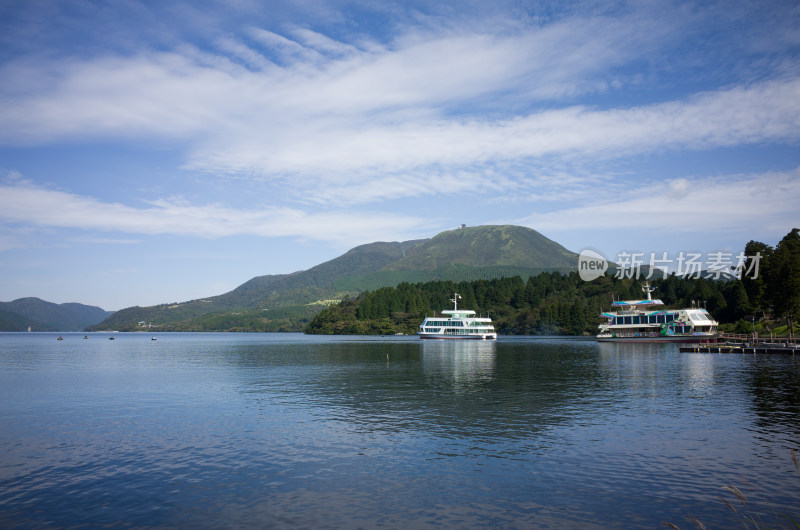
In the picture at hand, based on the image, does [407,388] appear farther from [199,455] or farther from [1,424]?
[1,424]

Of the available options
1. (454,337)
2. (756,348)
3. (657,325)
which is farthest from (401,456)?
(454,337)

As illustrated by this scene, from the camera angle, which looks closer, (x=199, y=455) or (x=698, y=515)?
(x=698, y=515)

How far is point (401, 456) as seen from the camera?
2789 centimetres

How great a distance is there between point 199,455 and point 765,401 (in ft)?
149

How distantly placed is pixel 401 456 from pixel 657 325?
14790cm

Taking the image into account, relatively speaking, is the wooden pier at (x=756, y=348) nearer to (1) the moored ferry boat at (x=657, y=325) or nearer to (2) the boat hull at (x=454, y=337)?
(1) the moored ferry boat at (x=657, y=325)

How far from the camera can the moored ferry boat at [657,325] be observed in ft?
461

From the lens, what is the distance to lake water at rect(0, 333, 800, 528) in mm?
20047

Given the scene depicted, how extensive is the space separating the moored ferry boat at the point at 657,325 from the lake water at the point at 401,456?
92.0 meters

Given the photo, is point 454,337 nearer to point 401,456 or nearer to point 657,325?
point 657,325

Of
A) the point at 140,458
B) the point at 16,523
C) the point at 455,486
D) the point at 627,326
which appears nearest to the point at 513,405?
the point at 455,486

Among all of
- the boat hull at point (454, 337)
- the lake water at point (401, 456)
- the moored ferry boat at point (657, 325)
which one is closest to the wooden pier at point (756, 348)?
the moored ferry boat at point (657, 325)

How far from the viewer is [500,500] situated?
69.8 ft

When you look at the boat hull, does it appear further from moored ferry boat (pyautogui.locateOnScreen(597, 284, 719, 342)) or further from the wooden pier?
the wooden pier
